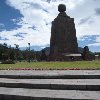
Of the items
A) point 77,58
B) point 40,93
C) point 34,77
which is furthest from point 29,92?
point 77,58

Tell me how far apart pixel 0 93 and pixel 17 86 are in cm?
114

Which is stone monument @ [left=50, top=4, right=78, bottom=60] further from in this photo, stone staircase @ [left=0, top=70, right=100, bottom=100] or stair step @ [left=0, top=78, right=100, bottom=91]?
stair step @ [left=0, top=78, right=100, bottom=91]

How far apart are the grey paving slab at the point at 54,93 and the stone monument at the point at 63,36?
58254mm

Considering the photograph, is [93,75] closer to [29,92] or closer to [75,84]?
[75,84]

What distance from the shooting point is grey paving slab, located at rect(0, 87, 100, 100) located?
8.54m

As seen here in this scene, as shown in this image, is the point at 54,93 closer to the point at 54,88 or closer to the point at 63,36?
the point at 54,88

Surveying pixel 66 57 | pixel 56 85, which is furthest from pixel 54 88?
pixel 66 57

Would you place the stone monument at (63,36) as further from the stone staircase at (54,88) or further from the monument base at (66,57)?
the stone staircase at (54,88)

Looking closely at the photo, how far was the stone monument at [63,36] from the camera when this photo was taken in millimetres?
68562

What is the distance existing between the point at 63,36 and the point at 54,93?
60.5m

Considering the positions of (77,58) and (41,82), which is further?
(77,58)

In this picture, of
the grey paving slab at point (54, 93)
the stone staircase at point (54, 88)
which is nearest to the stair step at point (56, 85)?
the stone staircase at point (54, 88)

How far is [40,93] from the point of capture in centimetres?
923

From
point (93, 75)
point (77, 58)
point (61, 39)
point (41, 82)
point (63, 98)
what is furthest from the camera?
point (61, 39)
